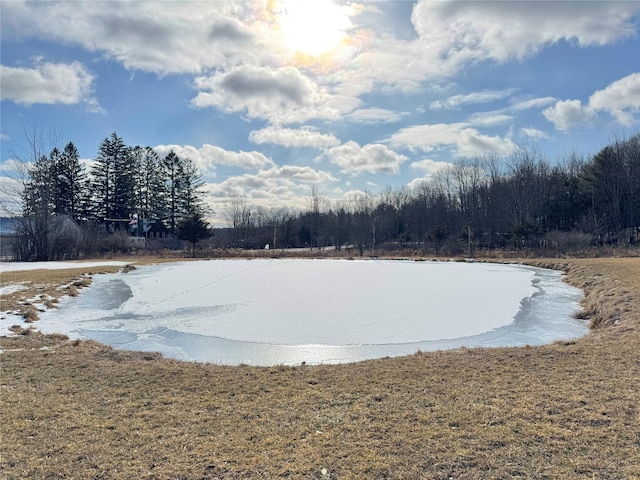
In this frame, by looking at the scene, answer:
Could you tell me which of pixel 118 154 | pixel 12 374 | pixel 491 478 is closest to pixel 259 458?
pixel 491 478

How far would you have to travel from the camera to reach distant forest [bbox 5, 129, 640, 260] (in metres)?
30.3

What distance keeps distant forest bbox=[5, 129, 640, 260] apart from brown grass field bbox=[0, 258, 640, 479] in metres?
27.9

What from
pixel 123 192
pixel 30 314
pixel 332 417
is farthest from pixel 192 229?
pixel 332 417

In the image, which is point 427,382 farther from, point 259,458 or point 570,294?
point 570,294

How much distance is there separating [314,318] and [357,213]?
137 feet

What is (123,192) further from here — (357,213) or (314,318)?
(314,318)

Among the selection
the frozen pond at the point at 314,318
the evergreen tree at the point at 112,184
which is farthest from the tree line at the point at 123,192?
the frozen pond at the point at 314,318

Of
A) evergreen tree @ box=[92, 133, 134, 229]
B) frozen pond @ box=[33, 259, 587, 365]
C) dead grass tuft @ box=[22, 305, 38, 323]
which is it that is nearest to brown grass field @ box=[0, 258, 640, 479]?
frozen pond @ box=[33, 259, 587, 365]

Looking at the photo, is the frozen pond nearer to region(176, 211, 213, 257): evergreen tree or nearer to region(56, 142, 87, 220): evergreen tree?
region(176, 211, 213, 257): evergreen tree

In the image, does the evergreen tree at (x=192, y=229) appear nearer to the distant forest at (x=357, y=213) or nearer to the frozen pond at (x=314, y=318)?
the distant forest at (x=357, y=213)

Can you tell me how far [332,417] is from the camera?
10.9 ft

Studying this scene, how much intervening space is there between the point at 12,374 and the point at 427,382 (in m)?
4.34

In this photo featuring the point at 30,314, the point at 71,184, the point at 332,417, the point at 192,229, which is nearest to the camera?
the point at 332,417

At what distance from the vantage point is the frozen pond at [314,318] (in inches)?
248
